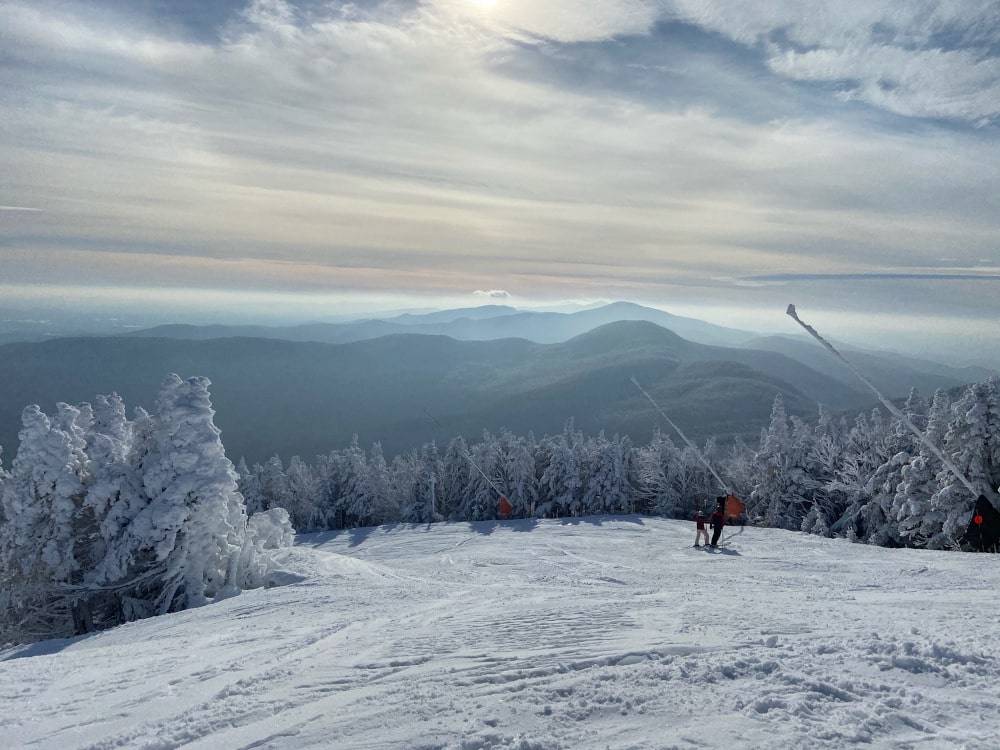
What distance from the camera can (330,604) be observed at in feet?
51.9

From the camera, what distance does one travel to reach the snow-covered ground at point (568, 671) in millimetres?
6312

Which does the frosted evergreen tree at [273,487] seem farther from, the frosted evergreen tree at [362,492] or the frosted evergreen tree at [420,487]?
the frosted evergreen tree at [420,487]

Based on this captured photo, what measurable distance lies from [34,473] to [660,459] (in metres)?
39.9

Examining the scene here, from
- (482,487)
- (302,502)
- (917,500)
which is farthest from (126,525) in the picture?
(302,502)

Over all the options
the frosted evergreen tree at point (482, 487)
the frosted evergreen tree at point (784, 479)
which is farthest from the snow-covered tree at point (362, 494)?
the frosted evergreen tree at point (784, 479)

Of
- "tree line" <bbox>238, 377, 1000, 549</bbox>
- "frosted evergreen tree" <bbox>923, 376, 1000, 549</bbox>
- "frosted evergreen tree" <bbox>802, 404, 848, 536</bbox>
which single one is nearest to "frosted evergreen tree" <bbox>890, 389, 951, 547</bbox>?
"tree line" <bbox>238, 377, 1000, 549</bbox>

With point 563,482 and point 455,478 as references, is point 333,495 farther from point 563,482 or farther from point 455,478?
point 563,482

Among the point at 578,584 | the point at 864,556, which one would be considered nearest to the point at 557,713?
the point at 578,584

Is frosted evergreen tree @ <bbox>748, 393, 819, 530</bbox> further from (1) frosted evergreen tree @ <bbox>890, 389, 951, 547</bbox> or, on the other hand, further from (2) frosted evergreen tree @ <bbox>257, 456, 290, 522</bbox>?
(2) frosted evergreen tree @ <bbox>257, 456, 290, 522</bbox>

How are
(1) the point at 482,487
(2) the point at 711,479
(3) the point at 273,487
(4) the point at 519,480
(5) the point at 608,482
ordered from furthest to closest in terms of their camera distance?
1. (3) the point at 273,487
2. (1) the point at 482,487
3. (4) the point at 519,480
4. (2) the point at 711,479
5. (5) the point at 608,482

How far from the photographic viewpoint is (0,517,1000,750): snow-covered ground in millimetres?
6312

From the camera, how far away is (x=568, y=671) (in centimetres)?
791

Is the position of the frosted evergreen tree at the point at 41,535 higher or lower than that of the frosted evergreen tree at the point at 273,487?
higher

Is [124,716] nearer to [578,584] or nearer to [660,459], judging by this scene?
[578,584]
